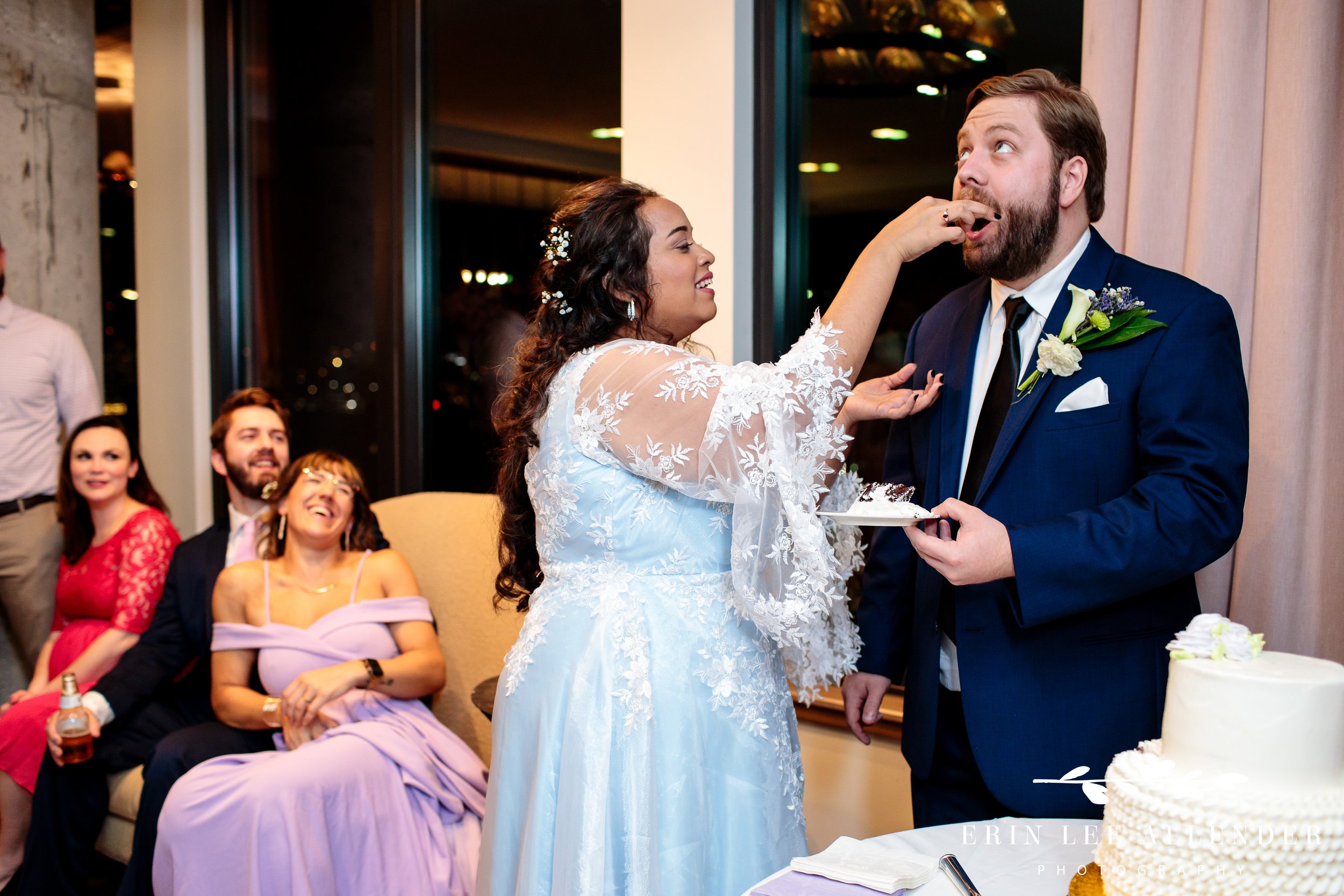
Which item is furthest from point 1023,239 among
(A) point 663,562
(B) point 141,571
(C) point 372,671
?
(B) point 141,571

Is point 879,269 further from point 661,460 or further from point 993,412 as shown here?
point 661,460

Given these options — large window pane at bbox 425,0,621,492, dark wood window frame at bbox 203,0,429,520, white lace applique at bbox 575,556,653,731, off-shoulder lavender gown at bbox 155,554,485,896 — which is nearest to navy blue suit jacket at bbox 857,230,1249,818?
white lace applique at bbox 575,556,653,731

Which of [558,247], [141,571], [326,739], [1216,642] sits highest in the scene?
[558,247]

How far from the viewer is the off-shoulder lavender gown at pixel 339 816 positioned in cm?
255

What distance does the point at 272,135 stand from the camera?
198 inches

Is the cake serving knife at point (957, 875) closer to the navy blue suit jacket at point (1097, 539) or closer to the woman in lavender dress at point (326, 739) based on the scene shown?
the navy blue suit jacket at point (1097, 539)

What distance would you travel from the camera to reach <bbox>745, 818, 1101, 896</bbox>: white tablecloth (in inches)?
49.7

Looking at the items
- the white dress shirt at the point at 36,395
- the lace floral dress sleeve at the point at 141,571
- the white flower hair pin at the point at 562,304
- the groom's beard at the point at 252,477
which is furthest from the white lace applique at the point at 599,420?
the white dress shirt at the point at 36,395

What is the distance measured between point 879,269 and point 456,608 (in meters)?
2.08

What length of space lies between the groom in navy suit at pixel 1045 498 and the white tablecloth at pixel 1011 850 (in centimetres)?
24

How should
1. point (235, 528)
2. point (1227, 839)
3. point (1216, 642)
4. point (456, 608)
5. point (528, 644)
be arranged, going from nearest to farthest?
point (1227, 839)
point (1216, 642)
point (528, 644)
point (456, 608)
point (235, 528)

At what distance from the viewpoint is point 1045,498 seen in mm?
1704

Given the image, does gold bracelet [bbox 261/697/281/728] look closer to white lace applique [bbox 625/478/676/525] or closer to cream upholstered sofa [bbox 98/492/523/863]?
cream upholstered sofa [bbox 98/492/523/863]

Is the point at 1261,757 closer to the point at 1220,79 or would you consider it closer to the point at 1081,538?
the point at 1081,538
